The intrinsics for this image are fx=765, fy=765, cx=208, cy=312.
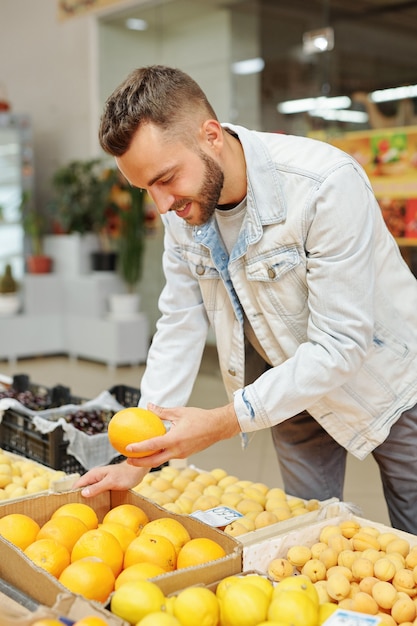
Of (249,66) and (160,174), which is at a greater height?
(249,66)

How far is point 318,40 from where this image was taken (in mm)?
6285

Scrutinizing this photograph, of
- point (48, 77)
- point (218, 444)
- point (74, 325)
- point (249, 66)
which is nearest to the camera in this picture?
point (218, 444)

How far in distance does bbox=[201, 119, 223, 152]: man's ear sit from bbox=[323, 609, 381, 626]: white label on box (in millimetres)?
955

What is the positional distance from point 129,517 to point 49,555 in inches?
9.6

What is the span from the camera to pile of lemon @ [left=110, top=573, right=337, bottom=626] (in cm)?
123

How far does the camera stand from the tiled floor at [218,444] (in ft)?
13.3

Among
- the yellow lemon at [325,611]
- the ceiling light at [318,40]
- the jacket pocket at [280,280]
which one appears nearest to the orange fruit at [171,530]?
the yellow lemon at [325,611]

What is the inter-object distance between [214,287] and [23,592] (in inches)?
33.8

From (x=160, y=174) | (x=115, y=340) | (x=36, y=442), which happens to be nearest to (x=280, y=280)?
(x=160, y=174)

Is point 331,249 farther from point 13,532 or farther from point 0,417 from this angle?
point 0,417

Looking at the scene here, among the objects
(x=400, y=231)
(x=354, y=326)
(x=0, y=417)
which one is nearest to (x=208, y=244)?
(x=354, y=326)

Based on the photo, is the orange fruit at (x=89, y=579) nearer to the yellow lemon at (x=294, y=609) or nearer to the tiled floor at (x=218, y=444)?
the yellow lemon at (x=294, y=609)

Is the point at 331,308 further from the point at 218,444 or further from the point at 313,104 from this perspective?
the point at 313,104

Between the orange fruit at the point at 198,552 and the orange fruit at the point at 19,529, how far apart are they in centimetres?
32
